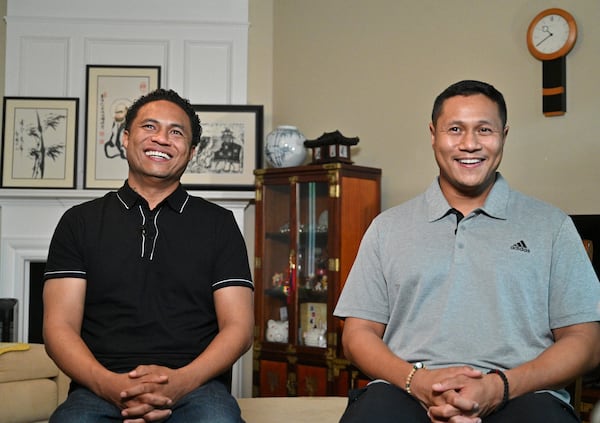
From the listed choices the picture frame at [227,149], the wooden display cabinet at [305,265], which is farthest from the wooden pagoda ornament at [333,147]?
the picture frame at [227,149]

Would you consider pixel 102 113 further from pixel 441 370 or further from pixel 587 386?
pixel 441 370

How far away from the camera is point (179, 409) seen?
1935mm

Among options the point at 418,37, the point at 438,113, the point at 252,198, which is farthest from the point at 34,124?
the point at 438,113

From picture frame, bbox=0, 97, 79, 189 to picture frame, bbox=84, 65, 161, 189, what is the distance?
10 cm

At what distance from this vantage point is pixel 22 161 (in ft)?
14.8

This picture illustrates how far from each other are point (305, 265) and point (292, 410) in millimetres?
1516

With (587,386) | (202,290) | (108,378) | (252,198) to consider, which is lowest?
(587,386)

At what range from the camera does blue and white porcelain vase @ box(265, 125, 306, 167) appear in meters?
4.17

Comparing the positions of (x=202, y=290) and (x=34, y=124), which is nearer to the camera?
(x=202, y=290)

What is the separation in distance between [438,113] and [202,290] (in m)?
0.77

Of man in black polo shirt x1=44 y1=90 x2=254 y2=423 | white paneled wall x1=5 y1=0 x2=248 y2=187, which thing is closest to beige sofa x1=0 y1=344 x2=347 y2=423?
man in black polo shirt x1=44 y1=90 x2=254 y2=423

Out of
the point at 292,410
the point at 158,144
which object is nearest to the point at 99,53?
the point at 158,144

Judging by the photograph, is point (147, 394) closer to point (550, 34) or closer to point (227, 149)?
point (550, 34)

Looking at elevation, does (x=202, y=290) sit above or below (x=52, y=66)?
below
